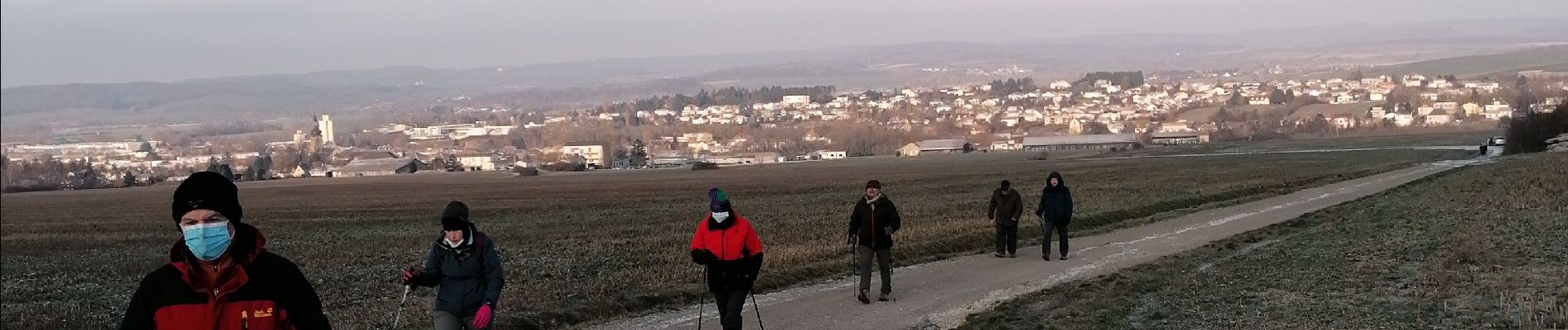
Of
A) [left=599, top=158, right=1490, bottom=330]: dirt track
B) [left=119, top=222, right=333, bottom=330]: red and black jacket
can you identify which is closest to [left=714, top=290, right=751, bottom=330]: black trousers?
[left=599, top=158, right=1490, bottom=330]: dirt track

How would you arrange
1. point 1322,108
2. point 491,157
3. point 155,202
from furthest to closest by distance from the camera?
1. point 1322,108
2. point 491,157
3. point 155,202

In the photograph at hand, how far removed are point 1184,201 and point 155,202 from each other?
62.5 m

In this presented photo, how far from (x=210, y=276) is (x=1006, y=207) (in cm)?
1689

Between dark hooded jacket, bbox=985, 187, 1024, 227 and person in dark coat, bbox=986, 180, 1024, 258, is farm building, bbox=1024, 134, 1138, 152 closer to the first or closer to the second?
person in dark coat, bbox=986, 180, 1024, 258

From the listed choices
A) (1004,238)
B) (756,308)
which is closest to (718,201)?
(756,308)

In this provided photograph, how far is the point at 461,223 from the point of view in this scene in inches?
348

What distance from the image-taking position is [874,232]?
15219 mm

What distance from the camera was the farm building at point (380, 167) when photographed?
5881 inches

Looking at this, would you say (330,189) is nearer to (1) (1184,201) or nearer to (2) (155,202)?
(2) (155,202)

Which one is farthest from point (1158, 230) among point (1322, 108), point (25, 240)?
point (1322, 108)

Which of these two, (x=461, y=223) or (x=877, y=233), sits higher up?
(x=461, y=223)

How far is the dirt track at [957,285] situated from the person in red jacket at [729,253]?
2.00 meters

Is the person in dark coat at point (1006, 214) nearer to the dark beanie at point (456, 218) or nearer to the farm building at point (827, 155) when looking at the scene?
the dark beanie at point (456, 218)

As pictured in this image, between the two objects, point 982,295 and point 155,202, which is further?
point 155,202
